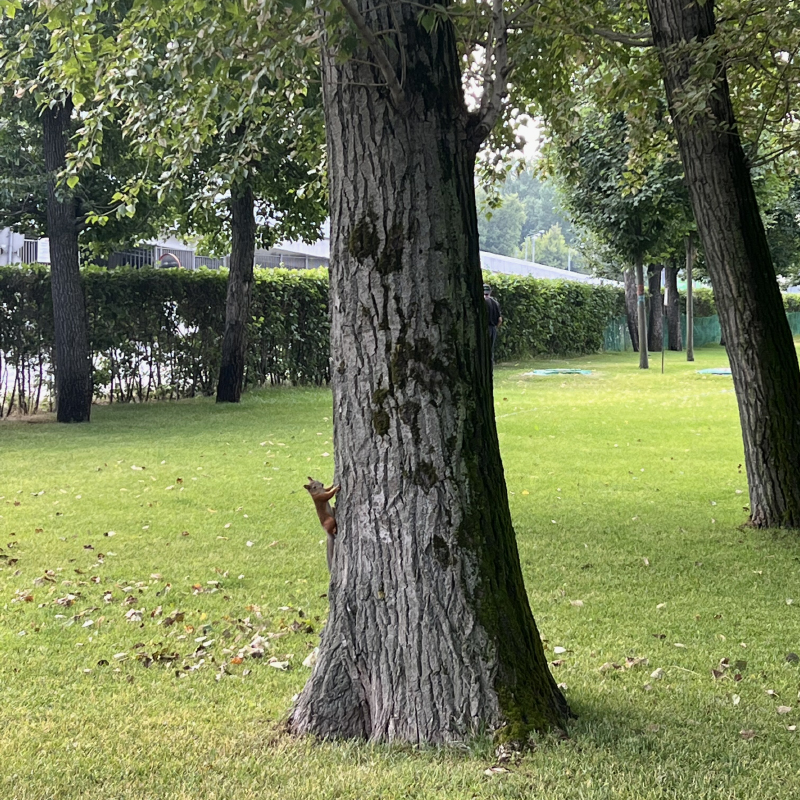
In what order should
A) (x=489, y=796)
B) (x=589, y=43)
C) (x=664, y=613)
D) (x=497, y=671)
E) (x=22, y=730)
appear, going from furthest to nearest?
(x=589, y=43) → (x=664, y=613) → (x=22, y=730) → (x=497, y=671) → (x=489, y=796)

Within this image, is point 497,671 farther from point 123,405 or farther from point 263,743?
point 123,405

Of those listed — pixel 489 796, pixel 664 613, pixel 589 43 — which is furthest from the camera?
pixel 589 43

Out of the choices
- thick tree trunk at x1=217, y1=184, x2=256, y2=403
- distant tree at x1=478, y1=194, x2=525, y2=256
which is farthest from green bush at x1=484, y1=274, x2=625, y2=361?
distant tree at x1=478, y1=194, x2=525, y2=256

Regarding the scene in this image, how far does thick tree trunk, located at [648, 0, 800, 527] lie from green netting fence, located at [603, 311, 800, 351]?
2397 centimetres

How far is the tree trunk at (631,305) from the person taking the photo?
A: 32594 mm

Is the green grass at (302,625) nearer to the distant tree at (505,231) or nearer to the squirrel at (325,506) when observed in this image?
the squirrel at (325,506)

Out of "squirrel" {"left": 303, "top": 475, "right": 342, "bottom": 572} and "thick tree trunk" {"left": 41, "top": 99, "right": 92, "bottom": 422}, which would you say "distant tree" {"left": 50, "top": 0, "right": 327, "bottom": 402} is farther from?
"thick tree trunk" {"left": 41, "top": 99, "right": 92, "bottom": 422}

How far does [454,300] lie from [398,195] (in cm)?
41

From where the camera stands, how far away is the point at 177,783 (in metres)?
2.88

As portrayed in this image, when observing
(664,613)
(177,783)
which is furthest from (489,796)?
(664,613)

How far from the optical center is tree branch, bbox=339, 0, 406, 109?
283cm

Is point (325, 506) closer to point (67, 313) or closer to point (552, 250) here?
point (67, 313)

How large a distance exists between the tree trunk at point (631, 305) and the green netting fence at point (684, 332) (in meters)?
0.38

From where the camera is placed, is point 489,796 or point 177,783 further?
point 177,783
